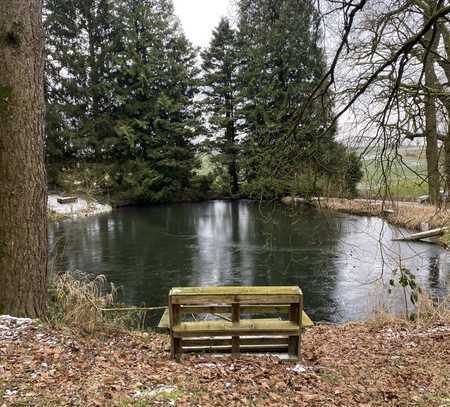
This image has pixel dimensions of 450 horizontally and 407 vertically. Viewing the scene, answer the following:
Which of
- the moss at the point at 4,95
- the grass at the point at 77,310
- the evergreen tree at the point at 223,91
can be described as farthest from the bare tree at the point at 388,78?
the evergreen tree at the point at 223,91

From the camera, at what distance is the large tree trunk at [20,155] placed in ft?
11.2

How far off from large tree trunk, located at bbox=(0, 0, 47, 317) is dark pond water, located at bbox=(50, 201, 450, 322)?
2.36 metres

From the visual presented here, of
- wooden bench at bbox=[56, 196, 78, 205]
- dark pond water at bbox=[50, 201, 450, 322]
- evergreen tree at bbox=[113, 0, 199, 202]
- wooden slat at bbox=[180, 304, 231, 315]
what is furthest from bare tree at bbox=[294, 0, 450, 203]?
evergreen tree at bbox=[113, 0, 199, 202]

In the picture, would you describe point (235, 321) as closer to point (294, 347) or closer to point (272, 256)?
point (294, 347)

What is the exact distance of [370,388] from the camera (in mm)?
3047

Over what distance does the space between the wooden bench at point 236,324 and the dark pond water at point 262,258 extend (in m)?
1.10

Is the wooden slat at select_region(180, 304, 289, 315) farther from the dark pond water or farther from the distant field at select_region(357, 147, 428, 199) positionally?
the distant field at select_region(357, 147, 428, 199)

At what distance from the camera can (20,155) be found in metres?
3.47

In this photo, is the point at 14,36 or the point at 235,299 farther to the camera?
the point at 235,299

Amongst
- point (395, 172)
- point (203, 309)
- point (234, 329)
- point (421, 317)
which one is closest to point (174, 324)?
point (203, 309)

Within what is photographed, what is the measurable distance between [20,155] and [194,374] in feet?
8.01

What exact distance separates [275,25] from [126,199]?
18.6 metres

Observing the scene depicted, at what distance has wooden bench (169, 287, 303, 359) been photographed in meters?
3.62

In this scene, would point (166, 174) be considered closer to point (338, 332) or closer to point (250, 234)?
point (250, 234)
